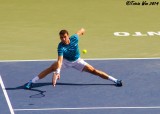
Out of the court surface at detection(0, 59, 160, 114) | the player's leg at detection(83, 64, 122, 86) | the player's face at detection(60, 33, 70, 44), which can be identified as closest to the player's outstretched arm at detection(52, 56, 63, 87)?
the player's face at detection(60, 33, 70, 44)

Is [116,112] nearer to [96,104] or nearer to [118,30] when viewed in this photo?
[96,104]

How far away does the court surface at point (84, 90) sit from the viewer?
13.3 meters

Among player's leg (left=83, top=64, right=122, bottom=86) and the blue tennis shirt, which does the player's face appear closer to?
the blue tennis shirt

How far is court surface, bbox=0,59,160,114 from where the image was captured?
13.3 m

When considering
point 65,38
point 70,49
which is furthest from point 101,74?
point 65,38

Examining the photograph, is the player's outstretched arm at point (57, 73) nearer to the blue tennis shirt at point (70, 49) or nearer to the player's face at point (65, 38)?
the blue tennis shirt at point (70, 49)

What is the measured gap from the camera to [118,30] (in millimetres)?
20906

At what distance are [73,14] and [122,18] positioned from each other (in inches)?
78.9

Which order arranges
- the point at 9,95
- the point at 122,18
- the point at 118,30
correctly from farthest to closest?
the point at 122,18, the point at 118,30, the point at 9,95

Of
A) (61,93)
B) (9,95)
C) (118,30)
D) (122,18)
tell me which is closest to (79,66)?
(61,93)

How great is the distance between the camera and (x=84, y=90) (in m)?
14.7

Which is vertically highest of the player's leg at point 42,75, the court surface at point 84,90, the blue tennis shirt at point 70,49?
the blue tennis shirt at point 70,49

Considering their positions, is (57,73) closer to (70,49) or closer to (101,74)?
(70,49)

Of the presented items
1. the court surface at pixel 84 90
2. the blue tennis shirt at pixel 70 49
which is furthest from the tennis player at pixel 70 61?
the court surface at pixel 84 90
